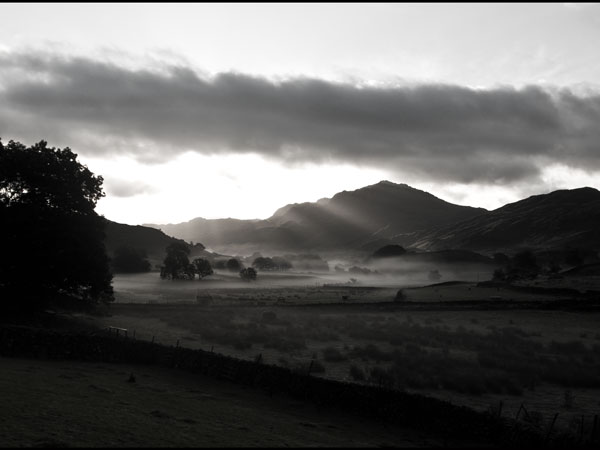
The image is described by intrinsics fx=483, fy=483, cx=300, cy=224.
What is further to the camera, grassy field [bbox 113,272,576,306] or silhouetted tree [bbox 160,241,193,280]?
silhouetted tree [bbox 160,241,193,280]

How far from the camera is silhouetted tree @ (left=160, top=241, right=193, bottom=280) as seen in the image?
12938 centimetres

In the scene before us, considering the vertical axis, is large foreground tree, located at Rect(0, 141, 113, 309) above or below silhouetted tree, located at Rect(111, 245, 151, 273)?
above

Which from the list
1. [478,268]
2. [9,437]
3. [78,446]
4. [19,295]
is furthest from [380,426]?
[478,268]

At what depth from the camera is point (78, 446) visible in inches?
554

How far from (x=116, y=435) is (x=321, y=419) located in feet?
27.5

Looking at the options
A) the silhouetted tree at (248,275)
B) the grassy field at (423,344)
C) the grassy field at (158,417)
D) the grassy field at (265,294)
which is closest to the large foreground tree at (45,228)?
the grassy field at (423,344)

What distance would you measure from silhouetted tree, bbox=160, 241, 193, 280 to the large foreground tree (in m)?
87.4

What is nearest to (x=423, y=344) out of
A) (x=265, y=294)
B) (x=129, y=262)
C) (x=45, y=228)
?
(x=45, y=228)

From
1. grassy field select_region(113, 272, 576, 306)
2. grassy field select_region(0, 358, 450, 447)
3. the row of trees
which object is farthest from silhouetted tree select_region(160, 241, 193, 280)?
grassy field select_region(0, 358, 450, 447)

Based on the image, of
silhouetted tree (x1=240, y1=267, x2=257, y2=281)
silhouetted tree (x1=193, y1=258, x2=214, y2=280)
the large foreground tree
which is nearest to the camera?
the large foreground tree

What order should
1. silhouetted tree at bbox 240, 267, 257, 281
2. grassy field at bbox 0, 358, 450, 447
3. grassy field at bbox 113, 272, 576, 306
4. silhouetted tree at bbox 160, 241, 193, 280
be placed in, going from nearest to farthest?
grassy field at bbox 0, 358, 450, 447
grassy field at bbox 113, 272, 576, 306
silhouetted tree at bbox 160, 241, 193, 280
silhouetted tree at bbox 240, 267, 257, 281

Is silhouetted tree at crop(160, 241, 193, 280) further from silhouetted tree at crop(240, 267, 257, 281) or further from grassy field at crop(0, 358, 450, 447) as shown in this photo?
grassy field at crop(0, 358, 450, 447)

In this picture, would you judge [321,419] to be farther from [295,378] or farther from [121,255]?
[121,255]

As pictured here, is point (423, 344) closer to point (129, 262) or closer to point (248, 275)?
point (248, 275)
